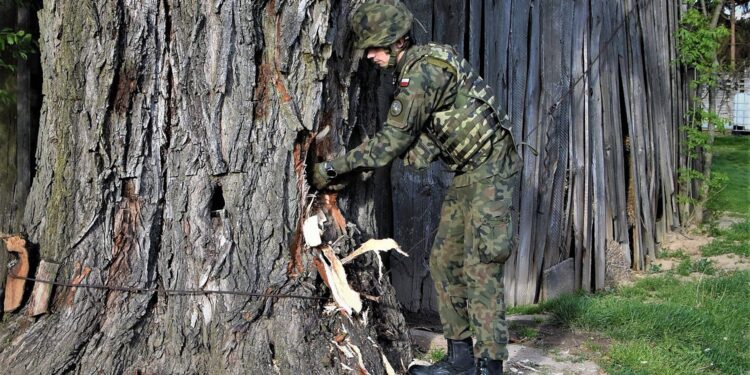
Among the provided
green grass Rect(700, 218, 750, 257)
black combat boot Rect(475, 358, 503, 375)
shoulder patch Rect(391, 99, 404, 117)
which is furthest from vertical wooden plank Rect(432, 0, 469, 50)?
green grass Rect(700, 218, 750, 257)

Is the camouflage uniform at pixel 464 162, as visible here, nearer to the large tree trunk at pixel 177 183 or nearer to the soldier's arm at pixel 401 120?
the soldier's arm at pixel 401 120

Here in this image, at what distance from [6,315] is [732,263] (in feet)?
21.9

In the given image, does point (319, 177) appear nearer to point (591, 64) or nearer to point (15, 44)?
point (15, 44)

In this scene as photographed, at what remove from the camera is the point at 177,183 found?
3756 millimetres

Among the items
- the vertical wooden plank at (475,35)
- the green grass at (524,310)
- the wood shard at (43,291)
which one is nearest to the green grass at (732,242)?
the green grass at (524,310)

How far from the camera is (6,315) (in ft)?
12.7

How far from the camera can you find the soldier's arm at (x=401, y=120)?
3930mm

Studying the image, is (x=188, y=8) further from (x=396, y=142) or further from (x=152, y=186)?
(x=396, y=142)

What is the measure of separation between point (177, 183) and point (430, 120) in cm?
137

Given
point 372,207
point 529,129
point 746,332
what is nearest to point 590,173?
point 529,129

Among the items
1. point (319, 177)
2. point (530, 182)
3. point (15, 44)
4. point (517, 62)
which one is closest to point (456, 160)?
point (319, 177)

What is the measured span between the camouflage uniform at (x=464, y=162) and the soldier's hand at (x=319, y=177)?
19 cm

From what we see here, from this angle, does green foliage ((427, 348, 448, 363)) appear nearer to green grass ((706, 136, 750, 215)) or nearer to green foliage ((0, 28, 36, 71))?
green foliage ((0, 28, 36, 71))

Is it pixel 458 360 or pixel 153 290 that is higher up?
pixel 153 290
